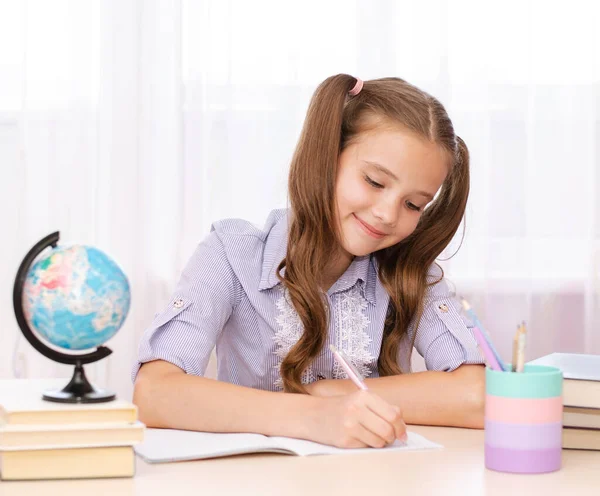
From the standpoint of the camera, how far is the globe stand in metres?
0.90

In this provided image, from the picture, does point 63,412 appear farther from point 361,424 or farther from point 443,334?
point 443,334

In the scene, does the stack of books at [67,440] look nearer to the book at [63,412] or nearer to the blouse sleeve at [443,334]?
the book at [63,412]

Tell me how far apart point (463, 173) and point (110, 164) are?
0.97 m

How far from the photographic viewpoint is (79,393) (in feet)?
2.98

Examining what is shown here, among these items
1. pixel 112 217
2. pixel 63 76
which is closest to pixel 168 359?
pixel 112 217

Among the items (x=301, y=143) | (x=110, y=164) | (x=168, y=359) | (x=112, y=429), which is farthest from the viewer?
(x=110, y=164)

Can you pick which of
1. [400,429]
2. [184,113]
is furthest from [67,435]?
[184,113]

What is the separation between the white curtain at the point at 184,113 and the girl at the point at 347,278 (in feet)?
2.04

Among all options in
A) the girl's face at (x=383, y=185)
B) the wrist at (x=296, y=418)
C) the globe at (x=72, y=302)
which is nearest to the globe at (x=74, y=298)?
the globe at (x=72, y=302)

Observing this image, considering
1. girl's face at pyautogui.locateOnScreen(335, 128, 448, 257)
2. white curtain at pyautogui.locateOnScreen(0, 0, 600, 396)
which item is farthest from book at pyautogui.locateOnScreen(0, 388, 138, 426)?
white curtain at pyautogui.locateOnScreen(0, 0, 600, 396)

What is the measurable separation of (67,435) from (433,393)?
0.57 meters

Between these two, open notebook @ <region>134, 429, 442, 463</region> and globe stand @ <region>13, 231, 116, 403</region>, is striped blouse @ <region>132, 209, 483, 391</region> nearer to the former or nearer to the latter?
open notebook @ <region>134, 429, 442, 463</region>

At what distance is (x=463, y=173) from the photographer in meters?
1.58

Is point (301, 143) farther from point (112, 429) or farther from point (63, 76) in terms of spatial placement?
point (63, 76)
